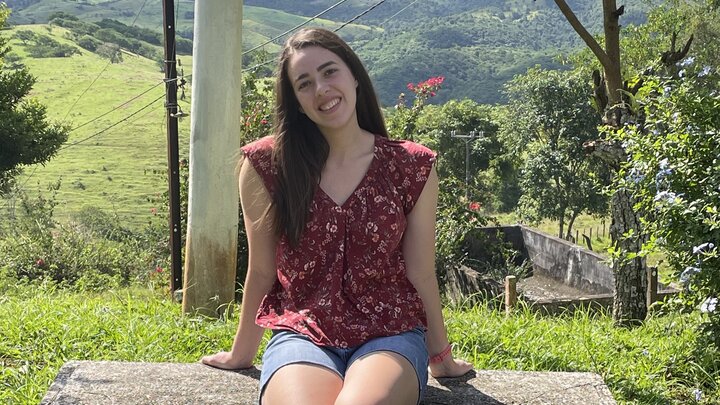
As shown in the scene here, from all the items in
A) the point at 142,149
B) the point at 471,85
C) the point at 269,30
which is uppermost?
the point at 269,30

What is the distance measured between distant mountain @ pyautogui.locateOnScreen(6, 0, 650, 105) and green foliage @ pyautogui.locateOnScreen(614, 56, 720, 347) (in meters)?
57.9

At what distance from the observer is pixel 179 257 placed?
774 centimetres

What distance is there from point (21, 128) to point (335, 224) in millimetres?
17934

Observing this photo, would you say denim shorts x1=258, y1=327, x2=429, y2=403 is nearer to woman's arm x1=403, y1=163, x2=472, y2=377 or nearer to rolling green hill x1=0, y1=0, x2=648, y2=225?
woman's arm x1=403, y1=163, x2=472, y2=377

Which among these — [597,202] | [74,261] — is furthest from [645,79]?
[597,202]

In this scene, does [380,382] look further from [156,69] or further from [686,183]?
[156,69]

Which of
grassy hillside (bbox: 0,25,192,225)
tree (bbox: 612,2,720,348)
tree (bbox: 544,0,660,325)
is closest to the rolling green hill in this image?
grassy hillside (bbox: 0,25,192,225)

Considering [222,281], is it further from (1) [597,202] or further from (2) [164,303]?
(1) [597,202]

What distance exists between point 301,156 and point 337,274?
400 millimetres

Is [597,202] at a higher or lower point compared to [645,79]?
lower

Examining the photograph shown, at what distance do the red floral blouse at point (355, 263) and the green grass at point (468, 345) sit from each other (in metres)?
1.03

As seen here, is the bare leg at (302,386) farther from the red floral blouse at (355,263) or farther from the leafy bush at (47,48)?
the leafy bush at (47,48)

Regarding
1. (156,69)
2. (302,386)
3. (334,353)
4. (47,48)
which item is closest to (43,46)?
(47,48)

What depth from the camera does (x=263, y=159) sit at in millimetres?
2545
